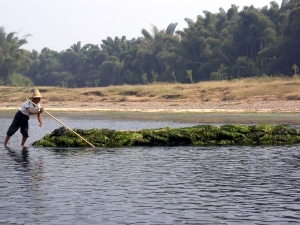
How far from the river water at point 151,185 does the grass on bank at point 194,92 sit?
1055 inches

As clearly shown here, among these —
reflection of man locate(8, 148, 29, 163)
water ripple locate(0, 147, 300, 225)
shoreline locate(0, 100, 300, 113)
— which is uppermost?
shoreline locate(0, 100, 300, 113)

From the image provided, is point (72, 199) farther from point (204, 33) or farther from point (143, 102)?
point (204, 33)

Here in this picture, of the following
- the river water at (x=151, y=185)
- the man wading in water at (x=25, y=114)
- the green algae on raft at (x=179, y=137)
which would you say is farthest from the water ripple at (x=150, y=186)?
the man wading in water at (x=25, y=114)

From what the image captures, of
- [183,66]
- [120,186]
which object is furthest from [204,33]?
[120,186]

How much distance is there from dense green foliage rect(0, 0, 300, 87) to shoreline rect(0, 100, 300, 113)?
1653 cm

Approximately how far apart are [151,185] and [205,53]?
6387cm

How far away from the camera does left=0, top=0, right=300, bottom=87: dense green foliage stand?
67.6 meters

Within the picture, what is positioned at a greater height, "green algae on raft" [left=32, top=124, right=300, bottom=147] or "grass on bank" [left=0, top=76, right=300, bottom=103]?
"grass on bank" [left=0, top=76, right=300, bottom=103]

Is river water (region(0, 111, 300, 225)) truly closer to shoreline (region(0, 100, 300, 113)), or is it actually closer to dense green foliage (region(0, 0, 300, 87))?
shoreline (region(0, 100, 300, 113))

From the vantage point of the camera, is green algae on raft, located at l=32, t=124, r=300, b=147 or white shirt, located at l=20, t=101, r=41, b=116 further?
green algae on raft, located at l=32, t=124, r=300, b=147

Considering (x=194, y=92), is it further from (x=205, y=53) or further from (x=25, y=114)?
(x=25, y=114)

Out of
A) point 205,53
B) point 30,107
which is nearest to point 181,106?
point 30,107

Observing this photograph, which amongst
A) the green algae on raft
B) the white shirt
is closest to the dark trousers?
the white shirt

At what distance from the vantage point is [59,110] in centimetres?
5291
